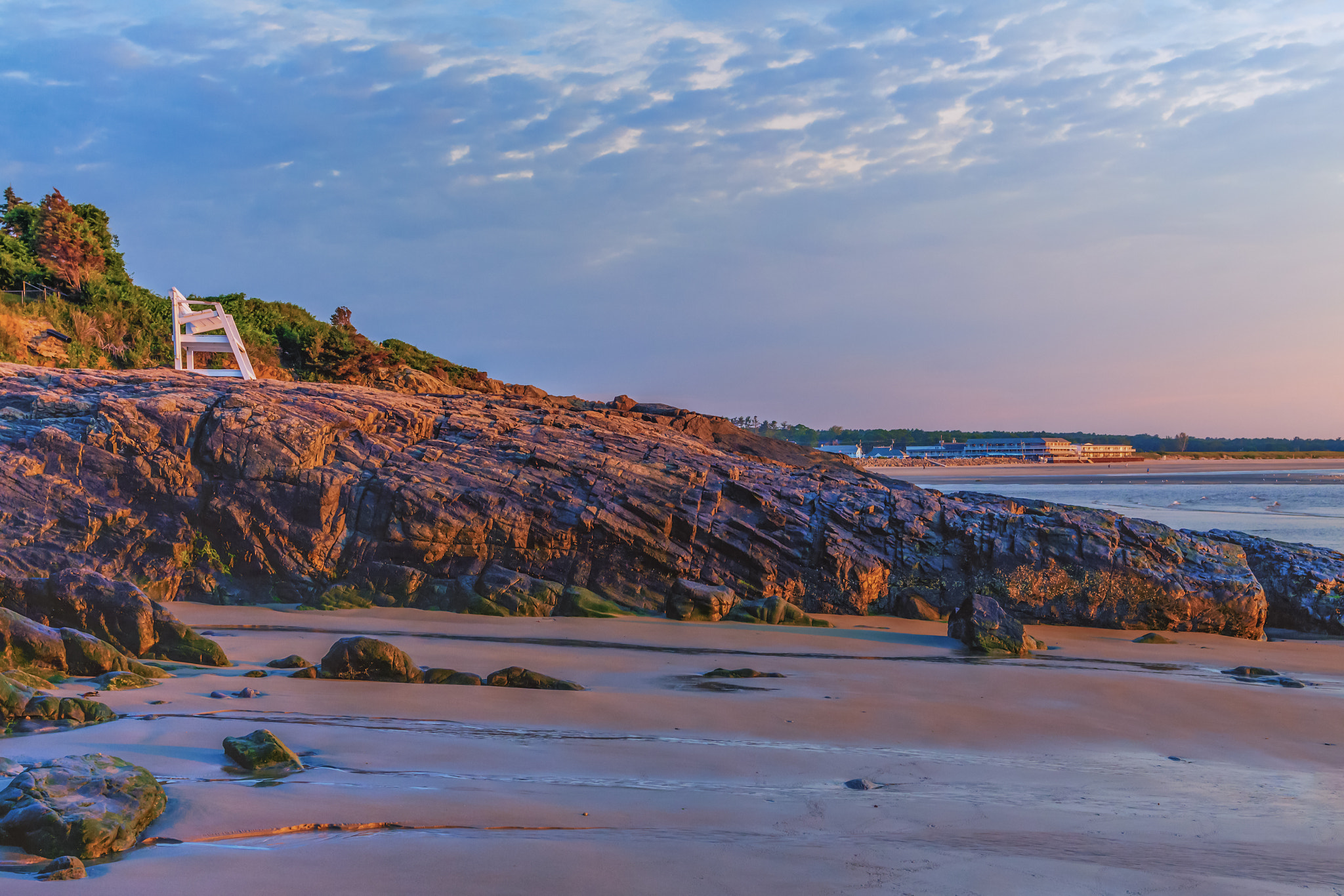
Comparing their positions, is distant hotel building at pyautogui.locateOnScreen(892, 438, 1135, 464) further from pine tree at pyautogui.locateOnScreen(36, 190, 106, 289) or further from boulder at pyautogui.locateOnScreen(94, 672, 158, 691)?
boulder at pyautogui.locateOnScreen(94, 672, 158, 691)

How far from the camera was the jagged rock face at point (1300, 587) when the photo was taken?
10.7 m

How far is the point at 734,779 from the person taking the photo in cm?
442

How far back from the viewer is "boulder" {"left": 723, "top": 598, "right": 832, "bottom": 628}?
9.30m

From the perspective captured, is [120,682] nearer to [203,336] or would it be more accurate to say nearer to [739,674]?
[739,674]

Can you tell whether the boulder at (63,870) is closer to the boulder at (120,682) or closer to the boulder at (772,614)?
the boulder at (120,682)

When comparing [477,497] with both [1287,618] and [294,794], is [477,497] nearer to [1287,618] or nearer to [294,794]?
[294,794]

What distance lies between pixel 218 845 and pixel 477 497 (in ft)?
23.1

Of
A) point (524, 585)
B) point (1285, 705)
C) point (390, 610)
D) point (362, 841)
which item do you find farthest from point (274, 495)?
point (1285, 705)

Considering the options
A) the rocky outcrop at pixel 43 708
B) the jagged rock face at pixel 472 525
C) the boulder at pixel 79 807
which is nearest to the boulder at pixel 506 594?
the jagged rock face at pixel 472 525

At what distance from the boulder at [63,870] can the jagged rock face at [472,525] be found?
21.8 ft

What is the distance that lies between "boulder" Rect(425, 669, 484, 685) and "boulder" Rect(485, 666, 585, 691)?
114 millimetres

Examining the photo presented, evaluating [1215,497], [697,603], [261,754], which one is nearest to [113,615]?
[261,754]

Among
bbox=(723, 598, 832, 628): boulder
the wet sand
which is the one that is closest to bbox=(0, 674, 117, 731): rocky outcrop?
the wet sand

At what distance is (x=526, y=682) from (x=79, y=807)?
3368mm
